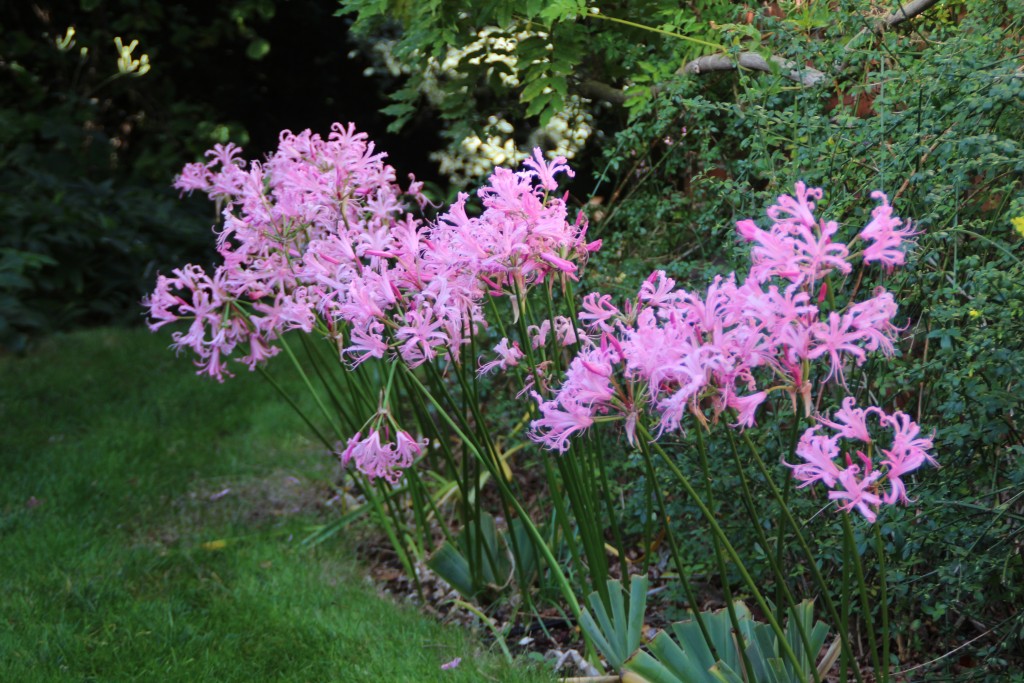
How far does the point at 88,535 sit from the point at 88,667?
109 centimetres

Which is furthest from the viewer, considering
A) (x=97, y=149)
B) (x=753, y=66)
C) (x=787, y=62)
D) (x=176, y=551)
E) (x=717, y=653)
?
(x=97, y=149)

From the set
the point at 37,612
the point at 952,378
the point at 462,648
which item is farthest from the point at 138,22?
the point at 952,378

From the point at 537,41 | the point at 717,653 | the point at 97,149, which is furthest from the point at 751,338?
the point at 97,149

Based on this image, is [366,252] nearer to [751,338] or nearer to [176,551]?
[751,338]

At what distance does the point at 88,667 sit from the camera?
291 cm

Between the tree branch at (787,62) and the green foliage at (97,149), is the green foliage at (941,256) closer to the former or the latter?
the tree branch at (787,62)

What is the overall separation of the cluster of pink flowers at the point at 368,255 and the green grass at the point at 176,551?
77 cm

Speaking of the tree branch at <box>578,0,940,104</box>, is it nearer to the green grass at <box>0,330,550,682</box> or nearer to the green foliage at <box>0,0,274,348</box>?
the green grass at <box>0,330,550,682</box>

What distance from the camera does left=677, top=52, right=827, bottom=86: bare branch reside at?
9.83ft

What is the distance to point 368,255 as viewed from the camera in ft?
7.94

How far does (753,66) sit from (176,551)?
2.63 metres

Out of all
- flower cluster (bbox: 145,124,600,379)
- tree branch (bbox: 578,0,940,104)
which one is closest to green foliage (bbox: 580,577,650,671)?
flower cluster (bbox: 145,124,600,379)

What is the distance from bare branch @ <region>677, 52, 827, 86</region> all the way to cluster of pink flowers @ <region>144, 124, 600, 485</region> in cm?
86

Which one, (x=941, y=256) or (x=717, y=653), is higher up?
(x=941, y=256)
